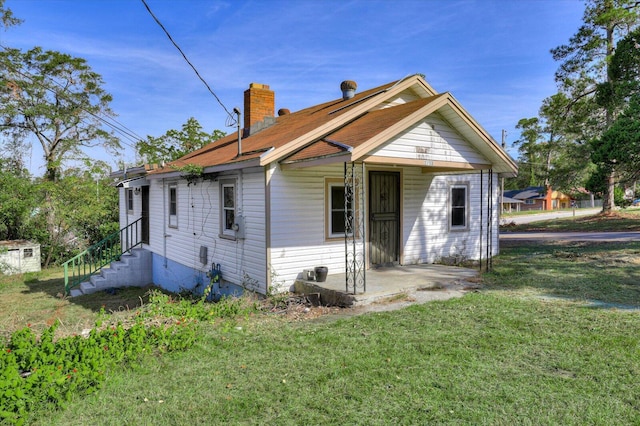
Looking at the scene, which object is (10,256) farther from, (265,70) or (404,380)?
(404,380)

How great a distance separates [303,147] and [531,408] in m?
6.02

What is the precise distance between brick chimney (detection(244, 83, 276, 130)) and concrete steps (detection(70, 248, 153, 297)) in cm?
593

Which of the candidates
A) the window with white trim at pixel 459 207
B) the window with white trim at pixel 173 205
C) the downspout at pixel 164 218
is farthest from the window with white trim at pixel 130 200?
the window with white trim at pixel 459 207

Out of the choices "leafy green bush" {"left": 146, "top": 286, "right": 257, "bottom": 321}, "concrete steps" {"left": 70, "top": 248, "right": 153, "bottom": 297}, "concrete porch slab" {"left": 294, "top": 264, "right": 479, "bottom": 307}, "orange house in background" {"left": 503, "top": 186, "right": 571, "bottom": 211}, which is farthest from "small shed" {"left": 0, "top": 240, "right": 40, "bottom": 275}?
"orange house in background" {"left": 503, "top": 186, "right": 571, "bottom": 211}

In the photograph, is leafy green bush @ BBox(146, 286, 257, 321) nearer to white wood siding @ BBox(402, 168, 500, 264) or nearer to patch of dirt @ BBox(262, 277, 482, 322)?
patch of dirt @ BBox(262, 277, 482, 322)

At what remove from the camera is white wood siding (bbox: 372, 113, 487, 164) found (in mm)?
7746

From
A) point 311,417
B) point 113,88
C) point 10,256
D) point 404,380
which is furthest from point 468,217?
point 113,88

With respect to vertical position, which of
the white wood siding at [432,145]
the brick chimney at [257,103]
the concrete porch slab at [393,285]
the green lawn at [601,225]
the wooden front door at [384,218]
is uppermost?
the brick chimney at [257,103]

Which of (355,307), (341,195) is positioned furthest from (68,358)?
(341,195)

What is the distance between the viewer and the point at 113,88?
24.5m

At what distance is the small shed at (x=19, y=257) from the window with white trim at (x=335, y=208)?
47.1 feet

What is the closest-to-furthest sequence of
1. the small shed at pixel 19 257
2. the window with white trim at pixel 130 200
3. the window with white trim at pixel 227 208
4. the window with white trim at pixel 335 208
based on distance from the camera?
the window with white trim at pixel 335 208 → the window with white trim at pixel 227 208 → the window with white trim at pixel 130 200 → the small shed at pixel 19 257

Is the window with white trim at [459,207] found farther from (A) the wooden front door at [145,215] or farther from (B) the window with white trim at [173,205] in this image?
(A) the wooden front door at [145,215]

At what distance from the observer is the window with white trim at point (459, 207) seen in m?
11.8
